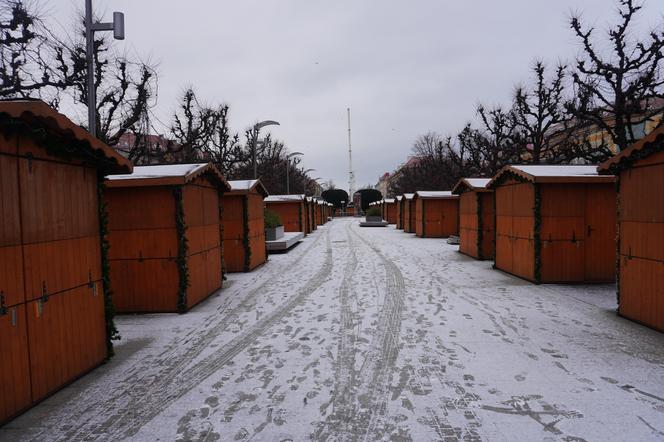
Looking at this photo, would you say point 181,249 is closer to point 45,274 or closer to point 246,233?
point 45,274

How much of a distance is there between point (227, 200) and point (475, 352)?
10.4 metres

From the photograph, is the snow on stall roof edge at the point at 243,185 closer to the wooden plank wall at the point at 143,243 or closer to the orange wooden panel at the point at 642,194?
the wooden plank wall at the point at 143,243

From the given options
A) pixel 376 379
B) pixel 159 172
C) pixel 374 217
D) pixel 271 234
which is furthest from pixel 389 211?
pixel 376 379

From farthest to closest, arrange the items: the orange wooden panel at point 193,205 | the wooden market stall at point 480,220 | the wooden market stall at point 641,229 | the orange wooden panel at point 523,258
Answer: the wooden market stall at point 480,220, the orange wooden panel at point 523,258, the orange wooden panel at point 193,205, the wooden market stall at point 641,229

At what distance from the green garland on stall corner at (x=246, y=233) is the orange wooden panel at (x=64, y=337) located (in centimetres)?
840

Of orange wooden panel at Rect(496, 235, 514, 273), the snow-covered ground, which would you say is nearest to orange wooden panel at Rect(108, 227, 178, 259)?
the snow-covered ground

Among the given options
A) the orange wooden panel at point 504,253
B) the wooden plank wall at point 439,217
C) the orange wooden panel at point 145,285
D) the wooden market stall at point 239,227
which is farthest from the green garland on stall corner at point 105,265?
the wooden plank wall at point 439,217

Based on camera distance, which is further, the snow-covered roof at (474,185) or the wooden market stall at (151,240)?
the snow-covered roof at (474,185)

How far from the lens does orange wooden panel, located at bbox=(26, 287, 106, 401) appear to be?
16.0ft

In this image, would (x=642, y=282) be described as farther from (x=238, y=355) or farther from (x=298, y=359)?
(x=238, y=355)

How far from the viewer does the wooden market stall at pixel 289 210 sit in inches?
1165

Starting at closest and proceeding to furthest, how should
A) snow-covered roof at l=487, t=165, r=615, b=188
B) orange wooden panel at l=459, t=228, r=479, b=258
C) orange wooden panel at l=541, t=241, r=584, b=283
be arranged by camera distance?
snow-covered roof at l=487, t=165, r=615, b=188 → orange wooden panel at l=541, t=241, r=584, b=283 → orange wooden panel at l=459, t=228, r=479, b=258

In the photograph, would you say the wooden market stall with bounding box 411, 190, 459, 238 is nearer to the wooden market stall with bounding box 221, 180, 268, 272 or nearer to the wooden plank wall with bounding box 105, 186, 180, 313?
the wooden market stall with bounding box 221, 180, 268, 272

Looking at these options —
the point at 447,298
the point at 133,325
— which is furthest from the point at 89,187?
the point at 447,298
